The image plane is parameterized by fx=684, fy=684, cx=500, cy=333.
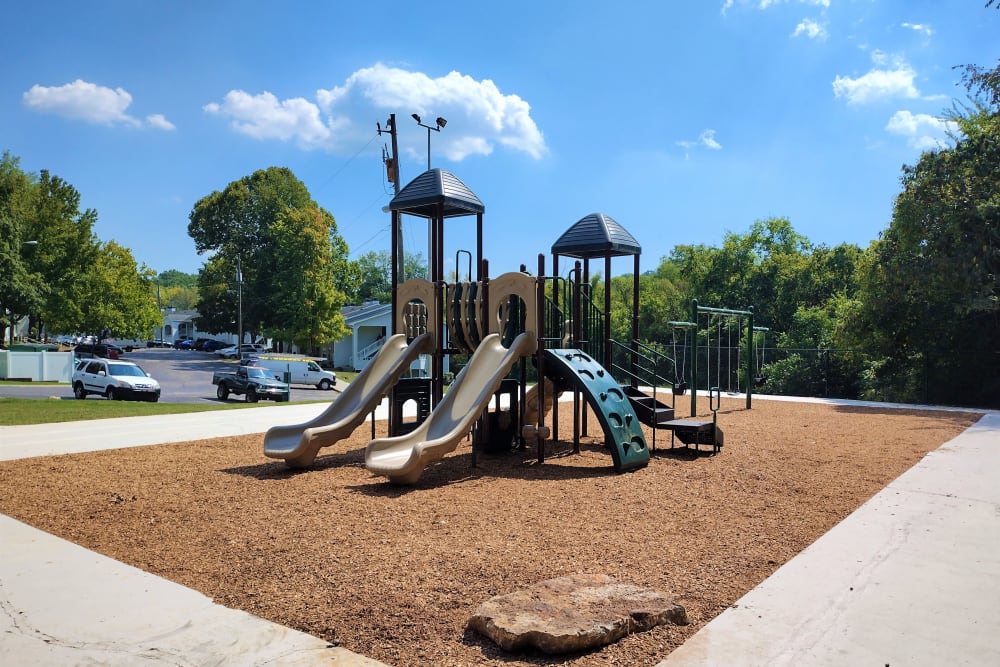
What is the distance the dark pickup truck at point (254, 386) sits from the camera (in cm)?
2494

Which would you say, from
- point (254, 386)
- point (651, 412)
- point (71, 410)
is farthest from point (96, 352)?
point (651, 412)

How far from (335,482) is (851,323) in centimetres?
2050

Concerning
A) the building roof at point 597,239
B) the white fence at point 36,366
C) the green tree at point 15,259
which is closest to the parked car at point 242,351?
the green tree at point 15,259

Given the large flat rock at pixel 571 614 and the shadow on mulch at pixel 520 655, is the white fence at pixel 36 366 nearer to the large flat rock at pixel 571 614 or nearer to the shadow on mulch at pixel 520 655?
the large flat rock at pixel 571 614

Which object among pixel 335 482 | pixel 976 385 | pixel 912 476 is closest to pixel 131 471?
pixel 335 482

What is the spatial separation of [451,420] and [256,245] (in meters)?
53.3

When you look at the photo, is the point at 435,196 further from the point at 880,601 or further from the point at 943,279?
the point at 943,279

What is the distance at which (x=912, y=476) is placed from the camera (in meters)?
8.95

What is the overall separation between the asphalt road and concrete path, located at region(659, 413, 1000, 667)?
21.7m

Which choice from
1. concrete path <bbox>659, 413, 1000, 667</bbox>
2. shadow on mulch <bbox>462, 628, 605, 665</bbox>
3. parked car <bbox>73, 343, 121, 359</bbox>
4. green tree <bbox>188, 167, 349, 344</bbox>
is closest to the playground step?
concrete path <bbox>659, 413, 1000, 667</bbox>

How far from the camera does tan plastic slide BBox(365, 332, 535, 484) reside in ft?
25.8

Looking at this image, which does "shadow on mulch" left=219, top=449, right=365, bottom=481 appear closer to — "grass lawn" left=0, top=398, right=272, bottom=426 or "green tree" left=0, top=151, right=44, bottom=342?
"grass lawn" left=0, top=398, right=272, bottom=426

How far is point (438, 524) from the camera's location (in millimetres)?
6348

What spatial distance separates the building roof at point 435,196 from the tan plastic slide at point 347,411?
2.08 m
